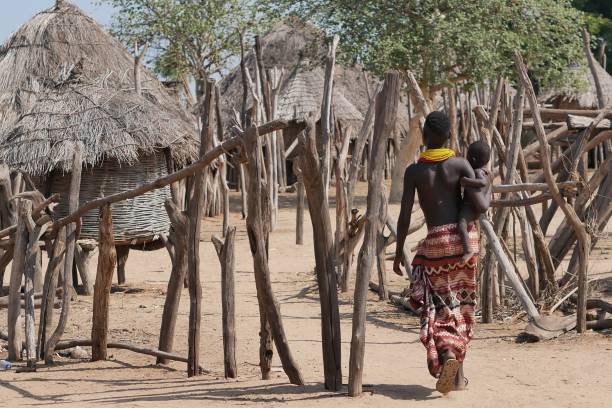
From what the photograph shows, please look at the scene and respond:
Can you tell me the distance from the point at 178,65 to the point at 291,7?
748 cm

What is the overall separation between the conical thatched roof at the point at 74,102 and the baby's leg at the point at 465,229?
5284 mm

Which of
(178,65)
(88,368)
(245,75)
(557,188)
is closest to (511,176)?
(557,188)

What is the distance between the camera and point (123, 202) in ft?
33.1

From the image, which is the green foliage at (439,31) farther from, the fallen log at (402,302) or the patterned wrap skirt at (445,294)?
the patterned wrap skirt at (445,294)

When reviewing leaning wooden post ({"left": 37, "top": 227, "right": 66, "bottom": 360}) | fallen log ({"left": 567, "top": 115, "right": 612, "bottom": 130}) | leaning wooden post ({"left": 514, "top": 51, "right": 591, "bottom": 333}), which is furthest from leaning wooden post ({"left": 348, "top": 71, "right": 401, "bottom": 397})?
fallen log ({"left": 567, "top": 115, "right": 612, "bottom": 130})

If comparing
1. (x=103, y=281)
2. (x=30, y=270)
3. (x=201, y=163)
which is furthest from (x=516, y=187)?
(x=30, y=270)

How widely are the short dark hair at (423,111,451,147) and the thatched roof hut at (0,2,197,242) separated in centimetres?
510

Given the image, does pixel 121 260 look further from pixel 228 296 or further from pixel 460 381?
pixel 460 381

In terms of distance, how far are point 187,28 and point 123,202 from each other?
15697 millimetres

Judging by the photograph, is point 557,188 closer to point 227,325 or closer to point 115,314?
point 227,325

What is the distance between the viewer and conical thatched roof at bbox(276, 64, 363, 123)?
23.2 m

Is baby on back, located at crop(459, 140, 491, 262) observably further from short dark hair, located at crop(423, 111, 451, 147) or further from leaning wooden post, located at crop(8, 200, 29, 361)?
leaning wooden post, located at crop(8, 200, 29, 361)

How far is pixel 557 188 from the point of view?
6.97m

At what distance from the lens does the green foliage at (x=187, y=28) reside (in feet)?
81.9
